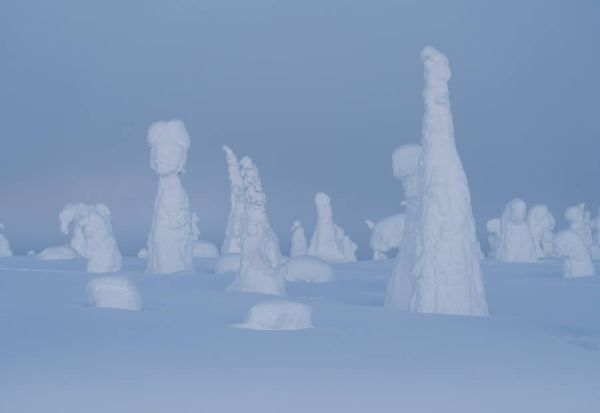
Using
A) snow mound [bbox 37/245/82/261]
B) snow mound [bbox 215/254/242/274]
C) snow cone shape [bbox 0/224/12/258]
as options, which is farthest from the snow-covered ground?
snow cone shape [bbox 0/224/12/258]

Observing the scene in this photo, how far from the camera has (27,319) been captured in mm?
11414

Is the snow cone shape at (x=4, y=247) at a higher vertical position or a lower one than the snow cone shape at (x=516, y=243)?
lower

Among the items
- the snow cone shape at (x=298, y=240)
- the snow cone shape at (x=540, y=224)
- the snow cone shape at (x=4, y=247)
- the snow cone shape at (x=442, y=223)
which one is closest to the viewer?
the snow cone shape at (x=442, y=223)

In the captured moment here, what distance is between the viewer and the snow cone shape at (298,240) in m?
42.7

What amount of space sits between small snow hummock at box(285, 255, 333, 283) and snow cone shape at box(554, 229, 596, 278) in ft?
18.6

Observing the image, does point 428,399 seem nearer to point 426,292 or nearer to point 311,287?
Answer: point 426,292

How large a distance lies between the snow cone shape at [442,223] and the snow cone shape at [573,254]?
9.21 meters

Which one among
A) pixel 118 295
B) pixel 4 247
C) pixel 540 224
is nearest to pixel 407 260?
pixel 118 295

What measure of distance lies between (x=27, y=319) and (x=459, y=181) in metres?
6.60

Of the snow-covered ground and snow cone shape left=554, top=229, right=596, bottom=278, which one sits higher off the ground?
snow cone shape left=554, top=229, right=596, bottom=278

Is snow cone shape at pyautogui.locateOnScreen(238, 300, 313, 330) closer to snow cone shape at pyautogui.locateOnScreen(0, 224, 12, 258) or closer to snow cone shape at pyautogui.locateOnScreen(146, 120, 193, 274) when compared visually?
snow cone shape at pyautogui.locateOnScreen(146, 120, 193, 274)

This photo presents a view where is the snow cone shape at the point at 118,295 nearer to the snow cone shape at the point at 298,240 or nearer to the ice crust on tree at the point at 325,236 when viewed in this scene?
the ice crust on tree at the point at 325,236

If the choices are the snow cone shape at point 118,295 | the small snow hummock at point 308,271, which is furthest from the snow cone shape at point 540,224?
the snow cone shape at point 118,295

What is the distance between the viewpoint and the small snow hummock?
21984mm
